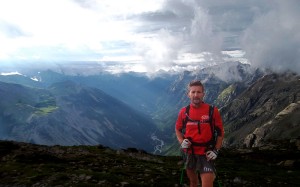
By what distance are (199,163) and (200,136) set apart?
53.8 inches

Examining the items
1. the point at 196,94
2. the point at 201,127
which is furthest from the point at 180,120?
the point at 196,94

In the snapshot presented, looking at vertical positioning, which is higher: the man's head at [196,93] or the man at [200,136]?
the man's head at [196,93]

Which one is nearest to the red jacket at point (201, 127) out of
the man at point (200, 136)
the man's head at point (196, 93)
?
the man at point (200, 136)

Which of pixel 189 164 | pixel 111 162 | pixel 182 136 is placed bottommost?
pixel 111 162

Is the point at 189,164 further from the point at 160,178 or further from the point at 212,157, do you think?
the point at 160,178

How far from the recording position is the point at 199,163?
17062 mm

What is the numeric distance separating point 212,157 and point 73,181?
54.5 ft

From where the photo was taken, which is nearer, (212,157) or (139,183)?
(212,157)

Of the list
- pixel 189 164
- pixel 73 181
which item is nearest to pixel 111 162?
pixel 73 181

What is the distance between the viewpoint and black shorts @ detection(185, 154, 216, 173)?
16.6m

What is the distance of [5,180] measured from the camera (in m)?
30.8

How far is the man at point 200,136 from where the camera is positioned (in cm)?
1656

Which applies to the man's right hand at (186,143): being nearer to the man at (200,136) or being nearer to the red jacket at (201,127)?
the man at (200,136)

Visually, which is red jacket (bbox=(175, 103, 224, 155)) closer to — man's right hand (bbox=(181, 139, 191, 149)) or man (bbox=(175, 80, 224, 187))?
man (bbox=(175, 80, 224, 187))
